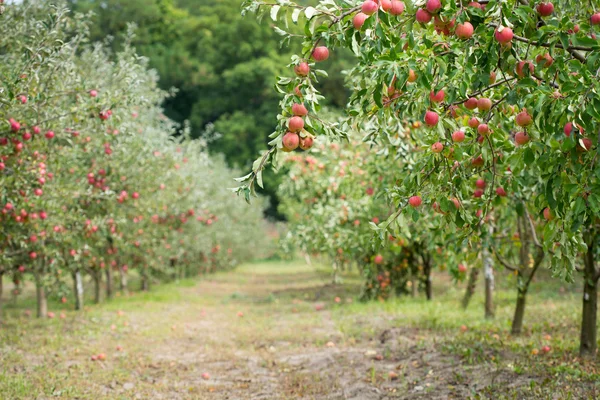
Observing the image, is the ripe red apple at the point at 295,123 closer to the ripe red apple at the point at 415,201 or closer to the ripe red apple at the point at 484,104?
the ripe red apple at the point at 415,201

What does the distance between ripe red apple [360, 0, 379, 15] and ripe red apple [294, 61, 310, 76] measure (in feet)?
1.63

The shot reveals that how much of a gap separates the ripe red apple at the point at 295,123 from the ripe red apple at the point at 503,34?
1.29 m

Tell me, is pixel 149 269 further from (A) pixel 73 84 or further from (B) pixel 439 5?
(B) pixel 439 5

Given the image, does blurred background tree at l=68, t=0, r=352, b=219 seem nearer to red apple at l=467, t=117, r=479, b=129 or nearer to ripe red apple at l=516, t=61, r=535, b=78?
red apple at l=467, t=117, r=479, b=129

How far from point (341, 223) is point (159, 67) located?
3713 cm

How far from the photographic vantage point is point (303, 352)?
9031 mm

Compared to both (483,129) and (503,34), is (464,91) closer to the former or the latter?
(503,34)

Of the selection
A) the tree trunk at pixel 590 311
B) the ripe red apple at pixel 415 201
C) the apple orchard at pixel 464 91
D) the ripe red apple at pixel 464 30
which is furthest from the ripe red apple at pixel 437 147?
the tree trunk at pixel 590 311

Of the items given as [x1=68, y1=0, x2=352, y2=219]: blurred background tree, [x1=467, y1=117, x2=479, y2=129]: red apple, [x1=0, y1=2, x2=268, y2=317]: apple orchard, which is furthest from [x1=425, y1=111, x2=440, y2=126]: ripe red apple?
[x1=68, y1=0, x2=352, y2=219]: blurred background tree

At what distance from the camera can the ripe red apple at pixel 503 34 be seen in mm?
3436

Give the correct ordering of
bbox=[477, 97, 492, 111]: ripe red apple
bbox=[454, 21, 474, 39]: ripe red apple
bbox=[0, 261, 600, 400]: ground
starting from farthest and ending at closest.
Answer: bbox=[0, 261, 600, 400]: ground → bbox=[477, 97, 492, 111]: ripe red apple → bbox=[454, 21, 474, 39]: ripe red apple

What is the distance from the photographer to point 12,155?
727 centimetres

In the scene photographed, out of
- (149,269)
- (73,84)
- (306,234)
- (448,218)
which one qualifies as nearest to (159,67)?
(149,269)

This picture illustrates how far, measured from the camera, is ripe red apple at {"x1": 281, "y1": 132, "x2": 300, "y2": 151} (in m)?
3.54
